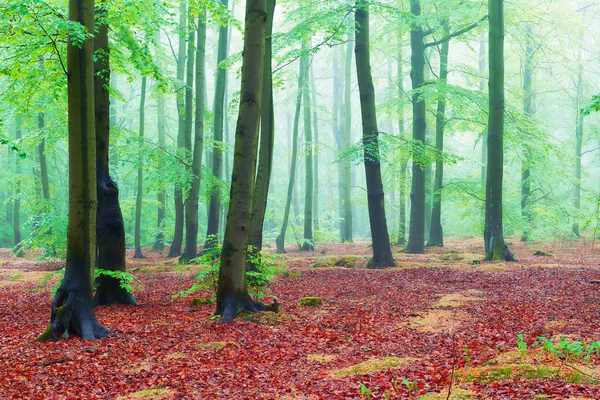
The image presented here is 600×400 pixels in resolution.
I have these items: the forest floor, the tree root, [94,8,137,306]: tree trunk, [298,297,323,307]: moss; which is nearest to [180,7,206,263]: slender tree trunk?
the forest floor

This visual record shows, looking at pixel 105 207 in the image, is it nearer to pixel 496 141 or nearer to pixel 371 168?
pixel 371 168

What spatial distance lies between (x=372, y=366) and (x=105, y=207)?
5.79m

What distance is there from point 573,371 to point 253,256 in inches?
226

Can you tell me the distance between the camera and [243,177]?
24.5 ft

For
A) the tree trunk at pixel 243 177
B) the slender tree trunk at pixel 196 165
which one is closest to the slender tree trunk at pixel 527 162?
the slender tree trunk at pixel 196 165

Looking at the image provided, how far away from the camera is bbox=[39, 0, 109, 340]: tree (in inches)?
251

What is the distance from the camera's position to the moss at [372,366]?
509 cm

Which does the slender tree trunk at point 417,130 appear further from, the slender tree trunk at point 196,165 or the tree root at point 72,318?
the tree root at point 72,318

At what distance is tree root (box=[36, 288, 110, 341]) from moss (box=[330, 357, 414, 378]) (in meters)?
3.37

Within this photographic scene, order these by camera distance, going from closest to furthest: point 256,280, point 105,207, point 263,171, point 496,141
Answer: point 256,280, point 105,207, point 263,171, point 496,141

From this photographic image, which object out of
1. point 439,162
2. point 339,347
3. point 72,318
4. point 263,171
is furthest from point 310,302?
point 439,162

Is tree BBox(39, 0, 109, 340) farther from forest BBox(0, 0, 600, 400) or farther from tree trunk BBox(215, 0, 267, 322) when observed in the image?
tree trunk BBox(215, 0, 267, 322)

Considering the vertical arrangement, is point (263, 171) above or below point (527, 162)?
below

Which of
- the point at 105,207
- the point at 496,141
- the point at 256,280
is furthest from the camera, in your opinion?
the point at 496,141
